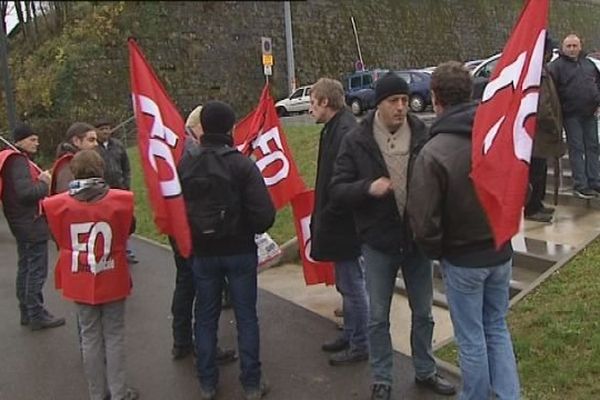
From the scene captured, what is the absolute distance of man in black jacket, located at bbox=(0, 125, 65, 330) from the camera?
193 inches

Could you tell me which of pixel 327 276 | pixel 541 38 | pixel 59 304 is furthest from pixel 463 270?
pixel 59 304

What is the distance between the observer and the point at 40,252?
5.30 metres

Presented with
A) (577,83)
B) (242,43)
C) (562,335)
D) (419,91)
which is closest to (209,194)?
(242,43)

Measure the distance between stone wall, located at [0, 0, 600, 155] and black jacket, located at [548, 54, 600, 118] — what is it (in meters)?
0.74

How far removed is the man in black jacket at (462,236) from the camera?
2947 millimetres

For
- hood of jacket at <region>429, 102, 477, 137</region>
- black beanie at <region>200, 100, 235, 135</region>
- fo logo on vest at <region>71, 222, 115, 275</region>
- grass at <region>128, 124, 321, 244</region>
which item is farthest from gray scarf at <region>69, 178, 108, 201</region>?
grass at <region>128, 124, 321, 244</region>

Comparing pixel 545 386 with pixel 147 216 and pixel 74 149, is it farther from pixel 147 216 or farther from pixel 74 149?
pixel 147 216

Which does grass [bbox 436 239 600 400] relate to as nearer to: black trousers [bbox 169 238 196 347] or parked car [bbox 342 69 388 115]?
black trousers [bbox 169 238 196 347]

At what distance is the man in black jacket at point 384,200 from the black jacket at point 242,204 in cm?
41

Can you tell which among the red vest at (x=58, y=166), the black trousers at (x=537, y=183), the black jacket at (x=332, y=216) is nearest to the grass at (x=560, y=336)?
the black jacket at (x=332, y=216)

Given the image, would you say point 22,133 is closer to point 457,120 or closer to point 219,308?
point 219,308

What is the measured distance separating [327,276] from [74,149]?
6.83 ft

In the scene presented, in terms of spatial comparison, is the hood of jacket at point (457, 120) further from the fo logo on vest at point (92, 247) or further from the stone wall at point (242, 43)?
the fo logo on vest at point (92, 247)

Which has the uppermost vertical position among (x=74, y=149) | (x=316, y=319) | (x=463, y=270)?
(x=74, y=149)
